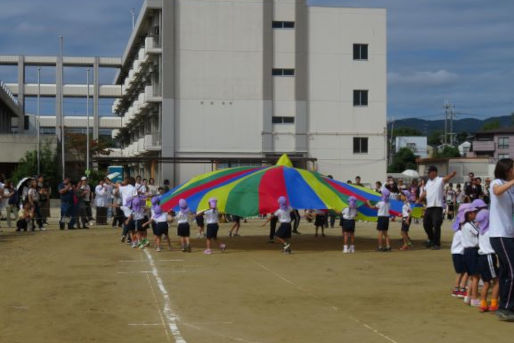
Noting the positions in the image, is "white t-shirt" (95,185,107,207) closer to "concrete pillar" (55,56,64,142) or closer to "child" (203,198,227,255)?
"child" (203,198,227,255)

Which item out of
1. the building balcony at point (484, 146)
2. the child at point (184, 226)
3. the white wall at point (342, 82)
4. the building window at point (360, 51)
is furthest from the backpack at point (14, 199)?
the building balcony at point (484, 146)

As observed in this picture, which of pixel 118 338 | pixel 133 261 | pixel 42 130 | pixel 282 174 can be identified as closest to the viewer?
pixel 118 338

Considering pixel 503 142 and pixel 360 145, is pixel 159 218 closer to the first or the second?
pixel 360 145

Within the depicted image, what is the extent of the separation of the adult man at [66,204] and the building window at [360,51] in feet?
A: 86.7

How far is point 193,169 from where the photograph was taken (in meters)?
45.9

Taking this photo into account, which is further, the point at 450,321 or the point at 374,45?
the point at 374,45

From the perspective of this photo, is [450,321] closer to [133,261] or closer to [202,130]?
[133,261]

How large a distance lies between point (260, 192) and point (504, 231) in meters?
10.2

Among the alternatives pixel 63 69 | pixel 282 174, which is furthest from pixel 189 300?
pixel 63 69

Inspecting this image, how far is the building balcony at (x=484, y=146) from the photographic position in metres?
84.3

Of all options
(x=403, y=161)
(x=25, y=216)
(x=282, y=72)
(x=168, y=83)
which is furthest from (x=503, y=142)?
(x=25, y=216)

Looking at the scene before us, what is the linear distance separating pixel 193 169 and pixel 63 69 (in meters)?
31.4

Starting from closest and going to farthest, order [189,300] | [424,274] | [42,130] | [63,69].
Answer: [189,300], [424,274], [63,69], [42,130]

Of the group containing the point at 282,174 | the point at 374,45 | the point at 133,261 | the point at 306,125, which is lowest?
the point at 133,261
